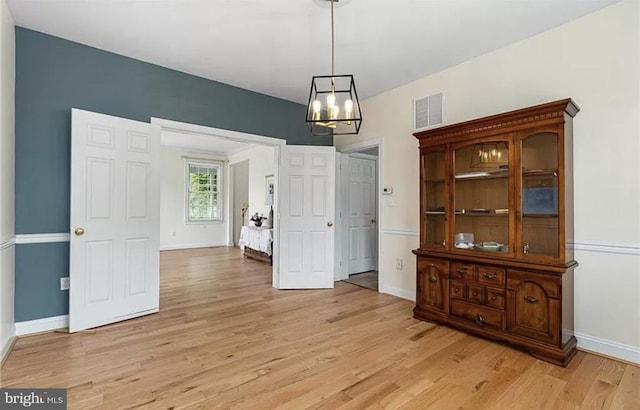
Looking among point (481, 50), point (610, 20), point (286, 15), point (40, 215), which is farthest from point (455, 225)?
point (40, 215)

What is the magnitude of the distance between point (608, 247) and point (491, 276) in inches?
35.2

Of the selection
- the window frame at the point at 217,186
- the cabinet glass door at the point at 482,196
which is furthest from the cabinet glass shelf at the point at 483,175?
the window frame at the point at 217,186

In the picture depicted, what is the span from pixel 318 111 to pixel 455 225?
1862 millimetres

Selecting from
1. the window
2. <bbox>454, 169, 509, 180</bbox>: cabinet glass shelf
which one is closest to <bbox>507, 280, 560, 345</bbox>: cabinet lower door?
<bbox>454, 169, 509, 180</bbox>: cabinet glass shelf

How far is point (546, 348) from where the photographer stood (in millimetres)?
2428

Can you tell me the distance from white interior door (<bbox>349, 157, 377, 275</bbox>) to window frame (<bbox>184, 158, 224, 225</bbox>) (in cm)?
511

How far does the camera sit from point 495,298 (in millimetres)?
2771

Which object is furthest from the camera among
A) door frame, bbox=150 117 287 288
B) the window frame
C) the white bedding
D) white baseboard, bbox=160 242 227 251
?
the window frame

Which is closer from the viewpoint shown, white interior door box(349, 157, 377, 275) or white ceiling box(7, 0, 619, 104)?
white ceiling box(7, 0, 619, 104)

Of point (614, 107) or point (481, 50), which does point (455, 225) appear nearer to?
point (614, 107)

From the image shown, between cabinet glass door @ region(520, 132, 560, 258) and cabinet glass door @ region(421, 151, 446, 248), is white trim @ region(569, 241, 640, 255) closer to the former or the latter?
cabinet glass door @ region(520, 132, 560, 258)

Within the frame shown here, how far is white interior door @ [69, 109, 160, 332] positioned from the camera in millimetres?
2969

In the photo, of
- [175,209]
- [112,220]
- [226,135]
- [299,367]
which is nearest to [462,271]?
[299,367]

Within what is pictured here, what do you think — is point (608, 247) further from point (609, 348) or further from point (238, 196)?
point (238, 196)
